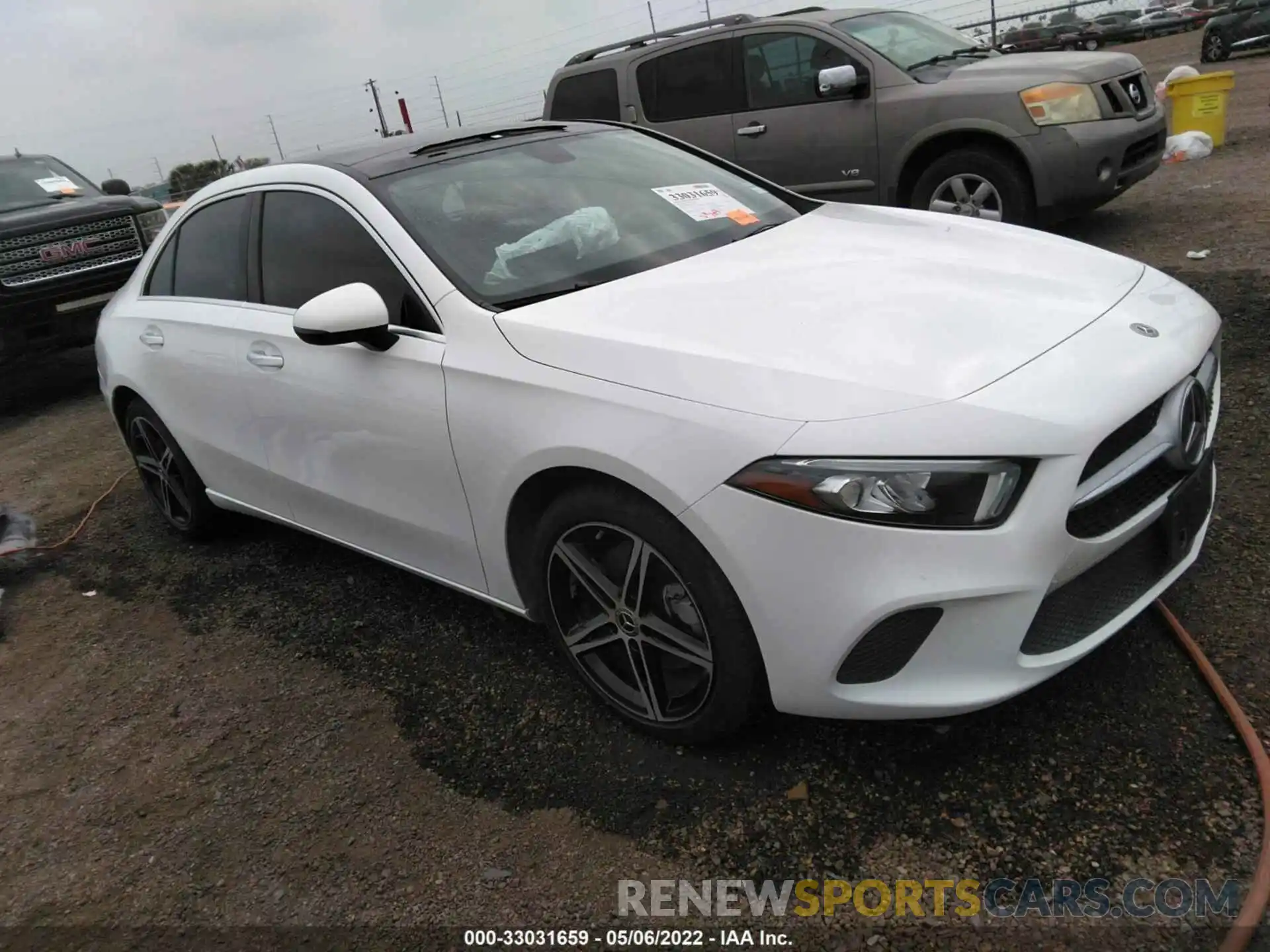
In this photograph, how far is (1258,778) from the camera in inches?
81.5

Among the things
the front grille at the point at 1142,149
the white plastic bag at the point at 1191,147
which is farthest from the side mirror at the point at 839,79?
the white plastic bag at the point at 1191,147

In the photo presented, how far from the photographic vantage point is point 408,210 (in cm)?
286

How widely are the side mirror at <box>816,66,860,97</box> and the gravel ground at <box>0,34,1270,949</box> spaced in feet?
12.1

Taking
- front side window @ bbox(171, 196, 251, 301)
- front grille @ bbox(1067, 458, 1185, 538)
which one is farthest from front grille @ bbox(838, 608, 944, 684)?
front side window @ bbox(171, 196, 251, 301)

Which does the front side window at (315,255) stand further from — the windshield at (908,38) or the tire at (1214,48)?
the tire at (1214,48)

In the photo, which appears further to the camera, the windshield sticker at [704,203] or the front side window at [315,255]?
the windshield sticker at [704,203]

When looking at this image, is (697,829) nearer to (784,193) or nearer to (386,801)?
(386,801)

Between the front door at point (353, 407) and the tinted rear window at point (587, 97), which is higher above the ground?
the tinted rear window at point (587, 97)

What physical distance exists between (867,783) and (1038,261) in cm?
149

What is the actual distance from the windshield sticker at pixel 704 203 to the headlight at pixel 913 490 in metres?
1.44

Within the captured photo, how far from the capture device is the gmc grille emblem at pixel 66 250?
8000 mm

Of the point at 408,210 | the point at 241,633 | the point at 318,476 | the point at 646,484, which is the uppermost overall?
the point at 408,210

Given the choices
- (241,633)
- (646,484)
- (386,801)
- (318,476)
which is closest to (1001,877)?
(646,484)

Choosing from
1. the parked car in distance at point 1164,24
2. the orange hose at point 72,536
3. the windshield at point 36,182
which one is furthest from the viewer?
the parked car in distance at point 1164,24
